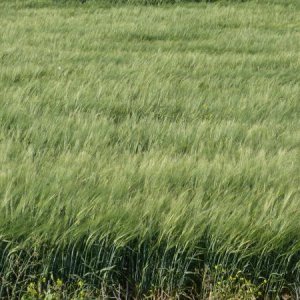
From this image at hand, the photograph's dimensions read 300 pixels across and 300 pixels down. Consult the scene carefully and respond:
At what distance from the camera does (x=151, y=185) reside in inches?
135

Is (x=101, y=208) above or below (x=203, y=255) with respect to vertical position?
above

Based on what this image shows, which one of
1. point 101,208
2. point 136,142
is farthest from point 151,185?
point 136,142

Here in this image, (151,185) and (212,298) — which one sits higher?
(151,185)

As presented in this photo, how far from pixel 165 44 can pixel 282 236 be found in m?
6.55

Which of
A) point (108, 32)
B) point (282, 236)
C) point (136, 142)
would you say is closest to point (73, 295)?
point (282, 236)

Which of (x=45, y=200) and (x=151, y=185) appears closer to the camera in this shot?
(x=45, y=200)

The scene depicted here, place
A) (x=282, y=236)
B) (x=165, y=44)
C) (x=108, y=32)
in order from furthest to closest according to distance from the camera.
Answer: (x=108, y=32) < (x=165, y=44) < (x=282, y=236)

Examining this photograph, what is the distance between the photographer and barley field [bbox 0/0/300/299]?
10.1 ft

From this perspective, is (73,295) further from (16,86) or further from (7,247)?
(16,86)

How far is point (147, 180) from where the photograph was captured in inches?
136

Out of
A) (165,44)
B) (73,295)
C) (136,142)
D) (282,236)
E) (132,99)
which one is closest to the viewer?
(73,295)

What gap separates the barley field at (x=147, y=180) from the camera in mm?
3070

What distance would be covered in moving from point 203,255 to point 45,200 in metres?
0.81

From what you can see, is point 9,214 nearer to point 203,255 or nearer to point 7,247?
point 7,247
